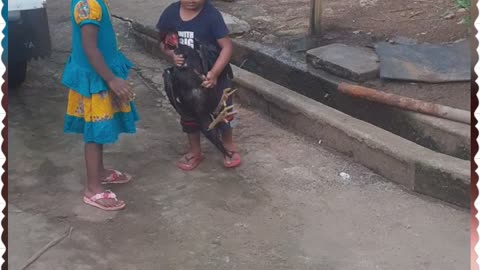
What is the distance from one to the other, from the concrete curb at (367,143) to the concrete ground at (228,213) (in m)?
0.07

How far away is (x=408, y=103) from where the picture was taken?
4.56 metres

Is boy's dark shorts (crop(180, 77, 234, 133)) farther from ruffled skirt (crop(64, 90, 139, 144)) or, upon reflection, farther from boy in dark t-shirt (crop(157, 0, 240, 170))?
ruffled skirt (crop(64, 90, 139, 144))

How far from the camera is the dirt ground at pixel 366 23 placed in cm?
577

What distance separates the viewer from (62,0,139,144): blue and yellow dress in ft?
12.8

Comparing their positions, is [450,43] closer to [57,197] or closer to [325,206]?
[325,206]

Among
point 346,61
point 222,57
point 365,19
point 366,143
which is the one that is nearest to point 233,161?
point 222,57

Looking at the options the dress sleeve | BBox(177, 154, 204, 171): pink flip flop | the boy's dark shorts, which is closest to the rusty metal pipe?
the boy's dark shorts

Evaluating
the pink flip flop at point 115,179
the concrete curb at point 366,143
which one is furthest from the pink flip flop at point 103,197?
the concrete curb at point 366,143

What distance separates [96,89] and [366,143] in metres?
1.63

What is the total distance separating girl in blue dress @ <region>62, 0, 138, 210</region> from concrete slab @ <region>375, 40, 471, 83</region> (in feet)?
6.56

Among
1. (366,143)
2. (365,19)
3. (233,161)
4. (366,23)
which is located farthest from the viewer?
(365,19)

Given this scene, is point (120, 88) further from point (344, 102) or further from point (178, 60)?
point (344, 102)

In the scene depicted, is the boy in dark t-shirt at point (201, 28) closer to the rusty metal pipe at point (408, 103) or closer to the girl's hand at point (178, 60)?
the girl's hand at point (178, 60)

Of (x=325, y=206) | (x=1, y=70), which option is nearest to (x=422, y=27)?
(x=325, y=206)
